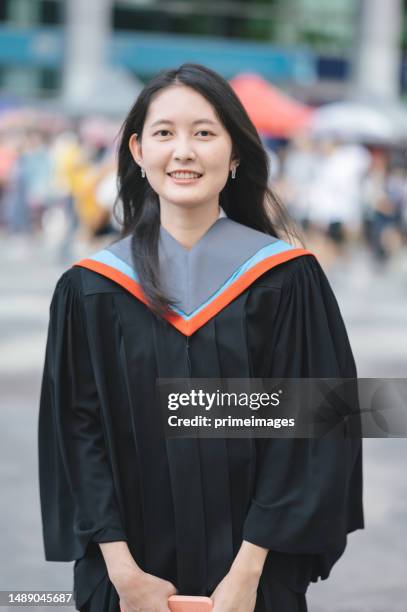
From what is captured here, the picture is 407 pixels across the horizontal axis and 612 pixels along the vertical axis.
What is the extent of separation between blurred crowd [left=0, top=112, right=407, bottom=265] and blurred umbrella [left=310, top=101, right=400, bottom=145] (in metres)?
0.57

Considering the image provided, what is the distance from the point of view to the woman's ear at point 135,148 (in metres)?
2.52

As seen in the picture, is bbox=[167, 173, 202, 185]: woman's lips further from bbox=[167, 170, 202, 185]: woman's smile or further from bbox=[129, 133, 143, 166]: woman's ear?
bbox=[129, 133, 143, 166]: woman's ear

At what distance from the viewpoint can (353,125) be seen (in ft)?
68.9

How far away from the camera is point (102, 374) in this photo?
7.81 ft

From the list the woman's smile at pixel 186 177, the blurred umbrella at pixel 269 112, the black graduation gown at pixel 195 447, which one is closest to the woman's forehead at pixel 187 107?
the woman's smile at pixel 186 177

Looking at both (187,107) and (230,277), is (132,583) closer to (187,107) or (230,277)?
(230,277)

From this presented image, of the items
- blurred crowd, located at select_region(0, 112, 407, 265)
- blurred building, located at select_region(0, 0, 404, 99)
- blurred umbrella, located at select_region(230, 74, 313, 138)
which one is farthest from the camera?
blurred building, located at select_region(0, 0, 404, 99)

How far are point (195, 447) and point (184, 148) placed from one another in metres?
0.58

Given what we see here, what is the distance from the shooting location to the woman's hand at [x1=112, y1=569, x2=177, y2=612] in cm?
234

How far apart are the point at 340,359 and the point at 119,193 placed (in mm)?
645

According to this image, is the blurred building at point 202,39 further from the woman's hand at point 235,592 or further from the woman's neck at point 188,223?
the woman's hand at point 235,592

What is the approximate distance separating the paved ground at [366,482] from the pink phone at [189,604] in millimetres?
1936

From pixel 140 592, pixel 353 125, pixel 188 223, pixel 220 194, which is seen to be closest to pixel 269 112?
pixel 353 125

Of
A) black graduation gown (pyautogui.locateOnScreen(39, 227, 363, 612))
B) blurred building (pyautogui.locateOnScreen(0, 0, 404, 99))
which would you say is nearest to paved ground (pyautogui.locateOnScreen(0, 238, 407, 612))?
black graduation gown (pyautogui.locateOnScreen(39, 227, 363, 612))
